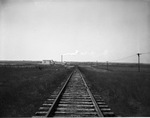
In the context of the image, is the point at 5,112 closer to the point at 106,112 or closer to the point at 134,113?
the point at 106,112

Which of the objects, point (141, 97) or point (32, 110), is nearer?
point (32, 110)

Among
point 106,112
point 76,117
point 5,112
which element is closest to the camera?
point 76,117

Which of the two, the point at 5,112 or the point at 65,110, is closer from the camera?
the point at 65,110

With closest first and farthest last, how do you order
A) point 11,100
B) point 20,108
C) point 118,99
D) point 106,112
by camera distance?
point 106,112 < point 20,108 < point 11,100 < point 118,99

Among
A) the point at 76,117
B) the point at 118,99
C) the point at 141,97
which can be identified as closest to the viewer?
the point at 76,117

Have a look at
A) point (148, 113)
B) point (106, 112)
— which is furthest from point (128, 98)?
point (106, 112)

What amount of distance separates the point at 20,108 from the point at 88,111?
3.35 metres

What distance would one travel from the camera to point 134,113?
5.32 m

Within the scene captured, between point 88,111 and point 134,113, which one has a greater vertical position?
point 88,111

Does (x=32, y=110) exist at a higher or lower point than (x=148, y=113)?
higher

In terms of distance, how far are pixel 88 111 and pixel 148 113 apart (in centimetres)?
320

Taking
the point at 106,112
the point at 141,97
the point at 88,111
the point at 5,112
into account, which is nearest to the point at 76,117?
the point at 88,111

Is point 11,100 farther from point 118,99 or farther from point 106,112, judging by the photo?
point 118,99

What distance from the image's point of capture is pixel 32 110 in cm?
498
